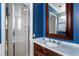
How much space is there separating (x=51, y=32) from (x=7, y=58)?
0.74m

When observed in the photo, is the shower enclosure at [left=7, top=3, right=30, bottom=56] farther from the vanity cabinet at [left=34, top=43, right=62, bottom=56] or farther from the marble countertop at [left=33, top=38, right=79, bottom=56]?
the marble countertop at [left=33, top=38, right=79, bottom=56]

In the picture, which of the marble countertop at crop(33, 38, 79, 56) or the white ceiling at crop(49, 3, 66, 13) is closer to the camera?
the marble countertop at crop(33, 38, 79, 56)

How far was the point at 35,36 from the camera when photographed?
1691 millimetres

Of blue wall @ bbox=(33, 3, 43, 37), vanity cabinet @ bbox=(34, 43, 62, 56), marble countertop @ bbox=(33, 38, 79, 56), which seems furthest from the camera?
blue wall @ bbox=(33, 3, 43, 37)

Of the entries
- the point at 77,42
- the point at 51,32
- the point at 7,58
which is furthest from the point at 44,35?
the point at 7,58

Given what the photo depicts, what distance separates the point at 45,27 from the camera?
1637 mm

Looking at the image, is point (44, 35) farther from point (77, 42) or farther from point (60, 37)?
point (77, 42)

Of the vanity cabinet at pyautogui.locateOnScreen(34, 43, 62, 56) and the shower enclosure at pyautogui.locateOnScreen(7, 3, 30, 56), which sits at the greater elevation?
the shower enclosure at pyautogui.locateOnScreen(7, 3, 30, 56)

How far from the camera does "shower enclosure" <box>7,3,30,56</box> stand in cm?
169

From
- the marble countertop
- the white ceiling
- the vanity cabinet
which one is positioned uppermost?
the white ceiling

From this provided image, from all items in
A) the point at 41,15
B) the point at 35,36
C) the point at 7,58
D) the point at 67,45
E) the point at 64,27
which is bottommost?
the point at 7,58

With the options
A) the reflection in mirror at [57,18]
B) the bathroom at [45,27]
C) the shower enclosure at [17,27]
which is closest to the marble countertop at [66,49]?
the bathroom at [45,27]

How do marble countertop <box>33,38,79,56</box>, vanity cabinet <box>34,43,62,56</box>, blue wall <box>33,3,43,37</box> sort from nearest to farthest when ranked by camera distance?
marble countertop <box>33,38,79,56</box>
vanity cabinet <box>34,43,62,56</box>
blue wall <box>33,3,43,37</box>

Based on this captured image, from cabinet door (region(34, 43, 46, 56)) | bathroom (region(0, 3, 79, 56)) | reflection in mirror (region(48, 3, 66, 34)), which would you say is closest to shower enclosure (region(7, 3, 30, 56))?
bathroom (region(0, 3, 79, 56))
